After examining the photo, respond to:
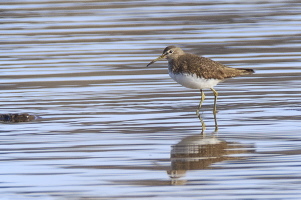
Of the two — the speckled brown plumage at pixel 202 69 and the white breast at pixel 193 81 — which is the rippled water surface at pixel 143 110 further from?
the speckled brown plumage at pixel 202 69

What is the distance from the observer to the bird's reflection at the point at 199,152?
1005 centimetres

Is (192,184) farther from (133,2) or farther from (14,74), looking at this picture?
(133,2)

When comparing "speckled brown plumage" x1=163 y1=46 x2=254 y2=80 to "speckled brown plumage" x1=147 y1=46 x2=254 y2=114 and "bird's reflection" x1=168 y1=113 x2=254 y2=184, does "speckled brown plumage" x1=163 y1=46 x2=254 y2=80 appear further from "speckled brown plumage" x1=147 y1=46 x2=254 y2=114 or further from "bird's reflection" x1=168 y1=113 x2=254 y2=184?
"bird's reflection" x1=168 y1=113 x2=254 y2=184

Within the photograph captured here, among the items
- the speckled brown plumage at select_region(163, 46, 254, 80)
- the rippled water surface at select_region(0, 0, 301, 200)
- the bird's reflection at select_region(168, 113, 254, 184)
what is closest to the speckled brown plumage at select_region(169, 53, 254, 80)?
the speckled brown plumage at select_region(163, 46, 254, 80)

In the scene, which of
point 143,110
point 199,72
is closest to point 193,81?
point 199,72

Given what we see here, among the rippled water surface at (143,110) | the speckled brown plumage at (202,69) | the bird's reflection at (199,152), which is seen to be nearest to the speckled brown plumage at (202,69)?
the speckled brown plumage at (202,69)

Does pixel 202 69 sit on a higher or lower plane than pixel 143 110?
higher

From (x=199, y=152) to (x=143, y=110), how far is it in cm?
333

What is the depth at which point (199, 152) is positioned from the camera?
1092cm

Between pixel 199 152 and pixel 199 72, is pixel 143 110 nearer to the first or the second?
pixel 199 72

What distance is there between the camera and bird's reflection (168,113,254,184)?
33.0ft

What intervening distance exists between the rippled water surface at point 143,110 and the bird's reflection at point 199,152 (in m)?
0.01

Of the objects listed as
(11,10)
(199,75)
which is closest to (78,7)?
(11,10)

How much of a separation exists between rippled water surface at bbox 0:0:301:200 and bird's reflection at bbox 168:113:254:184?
1 centimetres
